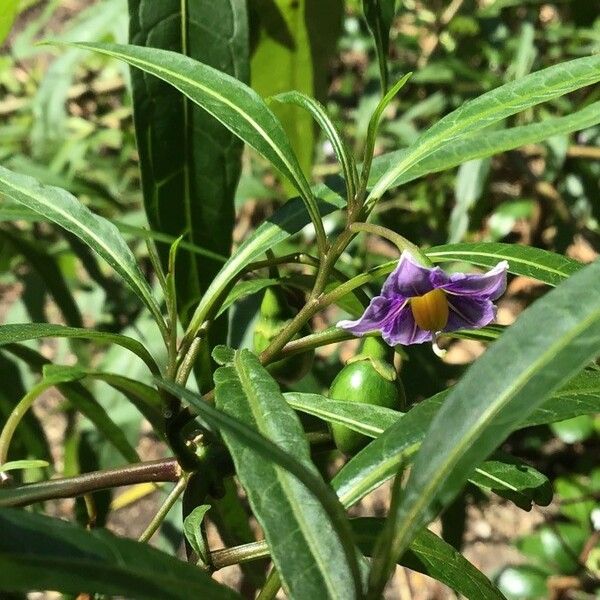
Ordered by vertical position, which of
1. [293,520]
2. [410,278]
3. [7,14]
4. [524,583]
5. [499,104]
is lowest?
[524,583]

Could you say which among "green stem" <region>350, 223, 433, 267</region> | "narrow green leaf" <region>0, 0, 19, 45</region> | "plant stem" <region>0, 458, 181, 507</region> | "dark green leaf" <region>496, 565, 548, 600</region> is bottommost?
"dark green leaf" <region>496, 565, 548, 600</region>

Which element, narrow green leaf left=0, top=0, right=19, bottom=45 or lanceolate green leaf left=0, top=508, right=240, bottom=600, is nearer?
lanceolate green leaf left=0, top=508, right=240, bottom=600

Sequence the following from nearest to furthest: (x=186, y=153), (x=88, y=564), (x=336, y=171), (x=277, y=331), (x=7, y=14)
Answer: (x=88, y=564) < (x=277, y=331) < (x=186, y=153) < (x=7, y=14) < (x=336, y=171)

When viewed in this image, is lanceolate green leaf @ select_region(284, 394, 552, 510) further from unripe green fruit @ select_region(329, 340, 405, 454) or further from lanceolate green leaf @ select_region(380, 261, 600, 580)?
lanceolate green leaf @ select_region(380, 261, 600, 580)

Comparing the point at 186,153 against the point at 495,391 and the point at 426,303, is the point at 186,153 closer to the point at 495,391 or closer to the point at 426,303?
the point at 426,303

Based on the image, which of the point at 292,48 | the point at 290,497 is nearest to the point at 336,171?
the point at 292,48

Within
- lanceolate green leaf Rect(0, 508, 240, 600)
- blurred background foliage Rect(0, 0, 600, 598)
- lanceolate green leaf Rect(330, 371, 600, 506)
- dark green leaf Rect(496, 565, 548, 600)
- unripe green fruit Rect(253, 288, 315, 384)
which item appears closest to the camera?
lanceolate green leaf Rect(0, 508, 240, 600)

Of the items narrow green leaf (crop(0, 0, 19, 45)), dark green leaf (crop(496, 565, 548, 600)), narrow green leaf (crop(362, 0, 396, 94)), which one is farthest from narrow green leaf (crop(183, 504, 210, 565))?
dark green leaf (crop(496, 565, 548, 600))
